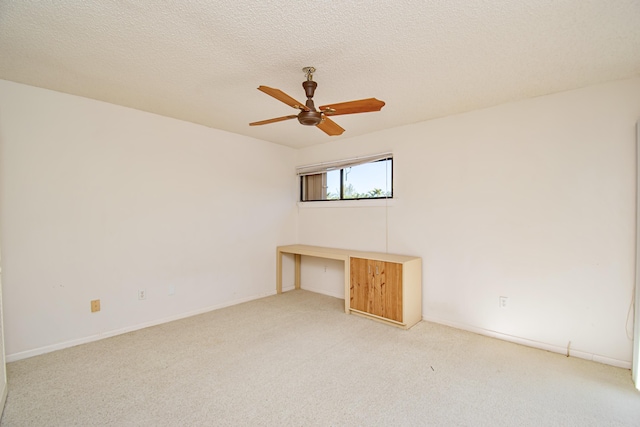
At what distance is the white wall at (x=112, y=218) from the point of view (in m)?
2.42

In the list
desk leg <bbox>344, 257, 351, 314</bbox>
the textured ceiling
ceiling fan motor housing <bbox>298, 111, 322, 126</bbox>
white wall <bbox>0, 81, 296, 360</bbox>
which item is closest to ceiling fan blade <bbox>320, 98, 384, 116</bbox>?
ceiling fan motor housing <bbox>298, 111, 322, 126</bbox>

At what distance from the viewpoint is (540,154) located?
8.53 feet

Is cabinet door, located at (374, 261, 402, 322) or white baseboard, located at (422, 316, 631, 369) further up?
cabinet door, located at (374, 261, 402, 322)

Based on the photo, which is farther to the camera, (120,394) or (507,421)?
(120,394)

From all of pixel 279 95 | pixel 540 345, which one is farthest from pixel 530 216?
pixel 279 95

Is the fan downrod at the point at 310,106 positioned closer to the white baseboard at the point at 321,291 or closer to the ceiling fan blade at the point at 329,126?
the ceiling fan blade at the point at 329,126

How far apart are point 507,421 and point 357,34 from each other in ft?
7.81

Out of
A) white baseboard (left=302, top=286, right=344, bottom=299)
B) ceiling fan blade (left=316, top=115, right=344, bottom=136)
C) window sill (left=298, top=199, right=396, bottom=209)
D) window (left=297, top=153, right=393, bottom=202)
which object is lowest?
white baseboard (left=302, top=286, right=344, bottom=299)

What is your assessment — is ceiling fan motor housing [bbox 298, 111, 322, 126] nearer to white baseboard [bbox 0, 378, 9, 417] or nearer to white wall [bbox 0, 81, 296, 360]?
white wall [bbox 0, 81, 296, 360]

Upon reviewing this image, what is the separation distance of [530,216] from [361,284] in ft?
5.79

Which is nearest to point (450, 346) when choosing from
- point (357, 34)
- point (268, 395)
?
point (268, 395)

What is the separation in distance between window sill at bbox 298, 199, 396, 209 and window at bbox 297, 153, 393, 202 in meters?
0.08

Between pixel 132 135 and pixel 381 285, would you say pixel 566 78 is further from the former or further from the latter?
pixel 132 135

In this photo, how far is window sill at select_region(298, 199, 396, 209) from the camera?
3.66 m
